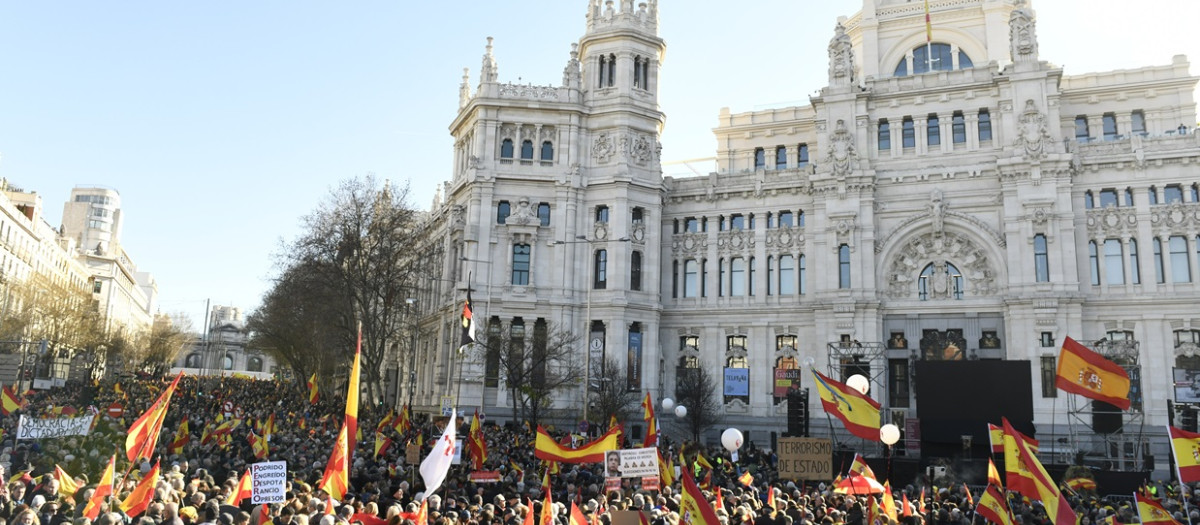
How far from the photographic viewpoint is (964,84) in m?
51.8

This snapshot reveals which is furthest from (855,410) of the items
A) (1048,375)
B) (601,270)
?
(601,270)

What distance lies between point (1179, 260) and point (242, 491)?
48.8 meters

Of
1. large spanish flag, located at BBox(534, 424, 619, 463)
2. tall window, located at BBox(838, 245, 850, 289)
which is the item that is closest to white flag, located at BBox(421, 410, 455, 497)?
large spanish flag, located at BBox(534, 424, 619, 463)

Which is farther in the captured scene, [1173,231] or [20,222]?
[20,222]

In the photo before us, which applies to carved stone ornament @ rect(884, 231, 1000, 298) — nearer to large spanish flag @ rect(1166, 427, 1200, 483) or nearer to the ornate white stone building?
the ornate white stone building

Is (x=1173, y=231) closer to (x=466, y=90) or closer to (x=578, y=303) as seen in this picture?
(x=578, y=303)

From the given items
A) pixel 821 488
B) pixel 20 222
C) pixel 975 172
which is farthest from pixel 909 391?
pixel 20 222

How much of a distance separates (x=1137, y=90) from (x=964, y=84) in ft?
39.7

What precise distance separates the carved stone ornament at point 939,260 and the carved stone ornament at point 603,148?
1784 centimetres

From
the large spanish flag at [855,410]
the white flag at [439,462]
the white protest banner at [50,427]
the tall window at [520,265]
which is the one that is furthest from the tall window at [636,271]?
the white flag at [439,462]

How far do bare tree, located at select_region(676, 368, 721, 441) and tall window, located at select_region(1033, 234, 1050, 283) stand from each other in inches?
735

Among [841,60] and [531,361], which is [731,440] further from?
[841,60]

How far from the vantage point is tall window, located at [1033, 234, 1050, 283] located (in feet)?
157

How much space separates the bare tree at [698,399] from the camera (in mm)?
49250
